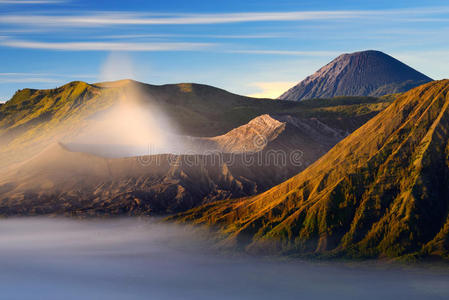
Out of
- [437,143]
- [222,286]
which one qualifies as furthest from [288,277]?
[437,143]

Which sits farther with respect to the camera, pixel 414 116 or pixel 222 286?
pixel 414 116

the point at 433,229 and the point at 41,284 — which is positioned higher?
the point at 433,229

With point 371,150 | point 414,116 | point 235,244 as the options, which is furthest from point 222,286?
point 414,116

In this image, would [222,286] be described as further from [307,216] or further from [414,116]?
[414,116]

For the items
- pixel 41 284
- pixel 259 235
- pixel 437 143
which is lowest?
pixel 41 284

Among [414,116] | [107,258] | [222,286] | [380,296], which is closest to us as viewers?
[380,296]

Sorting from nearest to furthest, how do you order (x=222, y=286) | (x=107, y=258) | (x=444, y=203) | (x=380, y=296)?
(x=380, y=296)
(x=222, y=286)
(x=444, y=203)
(x=107, y=258)

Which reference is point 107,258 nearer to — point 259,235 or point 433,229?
point 259,235
